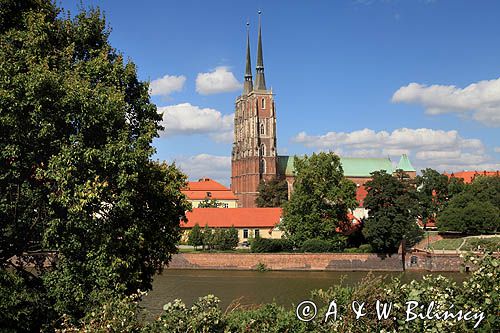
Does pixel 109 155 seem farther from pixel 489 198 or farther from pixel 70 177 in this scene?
pixel 489 198

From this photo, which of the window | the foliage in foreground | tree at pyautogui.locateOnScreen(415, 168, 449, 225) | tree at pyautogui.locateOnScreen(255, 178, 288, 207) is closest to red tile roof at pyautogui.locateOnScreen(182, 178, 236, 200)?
the window

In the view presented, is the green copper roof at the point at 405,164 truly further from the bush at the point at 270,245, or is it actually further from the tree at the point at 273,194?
the bush at the point at 270,245

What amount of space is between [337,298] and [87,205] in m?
→ 6.81

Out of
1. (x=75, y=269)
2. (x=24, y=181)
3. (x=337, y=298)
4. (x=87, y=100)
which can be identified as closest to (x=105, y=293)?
(x=75, y=269)

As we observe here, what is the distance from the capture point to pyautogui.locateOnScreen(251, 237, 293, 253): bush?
5034 cm

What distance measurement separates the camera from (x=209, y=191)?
103 m

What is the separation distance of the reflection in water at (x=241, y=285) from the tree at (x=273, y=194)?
119ft

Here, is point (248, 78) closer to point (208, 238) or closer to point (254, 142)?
point (254, 142)

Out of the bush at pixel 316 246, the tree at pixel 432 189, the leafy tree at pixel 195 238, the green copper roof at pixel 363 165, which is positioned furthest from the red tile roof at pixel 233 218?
the green copper roof at pixel 363 165

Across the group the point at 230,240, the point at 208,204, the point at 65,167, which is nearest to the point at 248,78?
the point at 208,204

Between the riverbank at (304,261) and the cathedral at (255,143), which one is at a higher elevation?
the cathedral at (255,143)

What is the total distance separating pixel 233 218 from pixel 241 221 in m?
0.99

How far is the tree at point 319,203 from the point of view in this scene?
50.8 m

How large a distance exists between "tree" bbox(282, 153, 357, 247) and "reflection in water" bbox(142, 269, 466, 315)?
4.76 m
